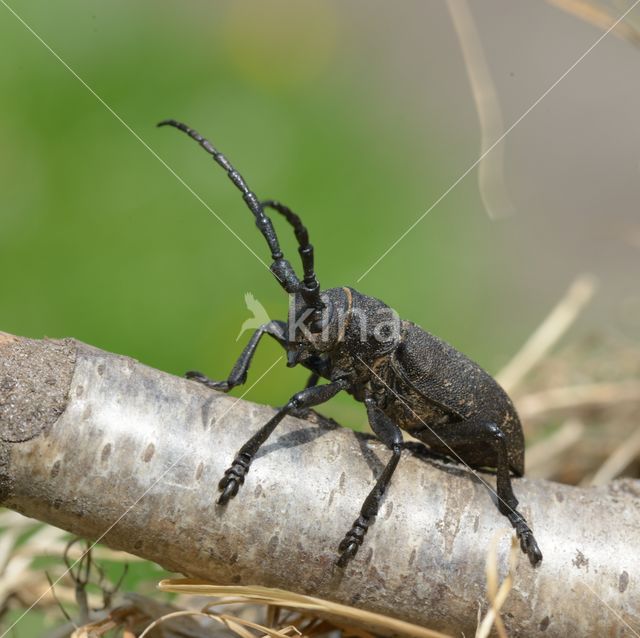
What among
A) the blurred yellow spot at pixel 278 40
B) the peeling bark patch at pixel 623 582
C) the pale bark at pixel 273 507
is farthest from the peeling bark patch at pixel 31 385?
the blurred yellow spot at pixel 278 40

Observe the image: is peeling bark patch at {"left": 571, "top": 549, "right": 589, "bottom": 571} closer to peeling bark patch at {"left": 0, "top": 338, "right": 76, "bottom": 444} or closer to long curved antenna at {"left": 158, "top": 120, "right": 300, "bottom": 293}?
long curved antenna at {"left": 158, "top": 120, "right": 300, "bottom": 293}

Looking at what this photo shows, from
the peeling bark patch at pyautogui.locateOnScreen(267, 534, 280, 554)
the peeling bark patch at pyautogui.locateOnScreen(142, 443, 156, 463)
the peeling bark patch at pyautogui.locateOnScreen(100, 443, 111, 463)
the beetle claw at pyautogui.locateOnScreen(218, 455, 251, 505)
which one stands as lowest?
the peeling bark patch at pyautogui.locateOnScreen(100, 443, 111, 463)

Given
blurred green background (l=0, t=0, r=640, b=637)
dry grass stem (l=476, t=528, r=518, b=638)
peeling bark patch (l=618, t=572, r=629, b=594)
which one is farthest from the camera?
blurred green background (l=0, t=0, r=640, b=637)

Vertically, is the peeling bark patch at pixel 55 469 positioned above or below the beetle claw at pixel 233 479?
below

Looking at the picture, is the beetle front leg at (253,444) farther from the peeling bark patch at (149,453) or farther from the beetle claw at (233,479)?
the peeling bark patch at (149,453)

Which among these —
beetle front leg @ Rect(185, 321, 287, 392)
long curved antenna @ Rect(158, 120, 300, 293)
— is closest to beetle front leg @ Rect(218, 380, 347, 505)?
beetle front leg @ Rect(185, 321, 287, 392)

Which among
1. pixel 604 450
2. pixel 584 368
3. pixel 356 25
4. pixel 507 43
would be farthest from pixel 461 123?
pixel 604 450

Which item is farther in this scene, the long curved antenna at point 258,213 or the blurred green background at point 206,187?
the blurred green background at point 206,187

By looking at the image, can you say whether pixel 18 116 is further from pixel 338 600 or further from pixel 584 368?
pixel 338 600

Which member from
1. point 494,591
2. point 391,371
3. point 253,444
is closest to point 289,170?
point 391,371
